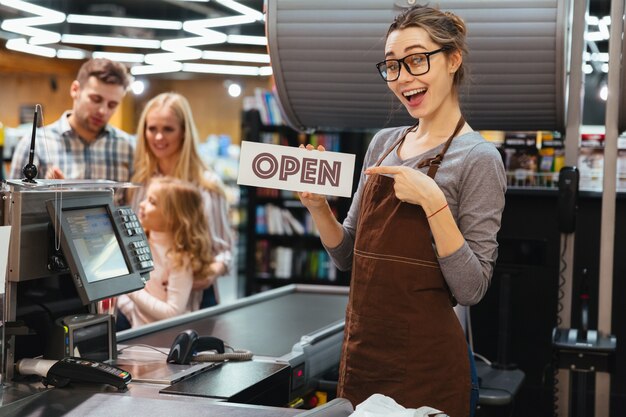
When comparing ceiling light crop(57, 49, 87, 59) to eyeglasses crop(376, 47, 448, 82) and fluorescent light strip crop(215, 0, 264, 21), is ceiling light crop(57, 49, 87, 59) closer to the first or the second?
fluorescent light strip crop(215, 0, 264, 21)

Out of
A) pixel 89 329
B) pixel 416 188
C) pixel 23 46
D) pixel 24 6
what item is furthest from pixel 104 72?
pixel 23 46

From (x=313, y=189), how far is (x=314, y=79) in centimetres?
125

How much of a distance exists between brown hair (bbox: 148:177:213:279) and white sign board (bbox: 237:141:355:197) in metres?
1.66

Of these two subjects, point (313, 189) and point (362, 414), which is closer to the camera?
point (362, 414)

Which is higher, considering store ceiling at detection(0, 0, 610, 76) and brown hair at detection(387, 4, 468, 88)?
store ceiling at detection(0, 0, 610, 76)

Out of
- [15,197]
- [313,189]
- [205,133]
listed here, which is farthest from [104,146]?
[205,133]

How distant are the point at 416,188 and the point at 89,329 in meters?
0.99

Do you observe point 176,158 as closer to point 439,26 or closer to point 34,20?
point 439,26

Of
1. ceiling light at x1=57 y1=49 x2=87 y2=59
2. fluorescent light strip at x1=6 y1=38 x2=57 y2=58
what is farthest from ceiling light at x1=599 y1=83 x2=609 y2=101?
ceiling light at x1=57 y1=49 x2=87 y2=59

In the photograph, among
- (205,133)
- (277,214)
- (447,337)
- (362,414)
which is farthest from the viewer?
(205,133)

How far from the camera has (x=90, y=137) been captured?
14.5 feet

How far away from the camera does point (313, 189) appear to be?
2051 millimetres

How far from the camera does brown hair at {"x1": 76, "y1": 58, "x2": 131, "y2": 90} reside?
4.23 metres

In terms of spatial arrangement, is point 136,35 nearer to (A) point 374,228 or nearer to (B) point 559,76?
(B) point 559,76
